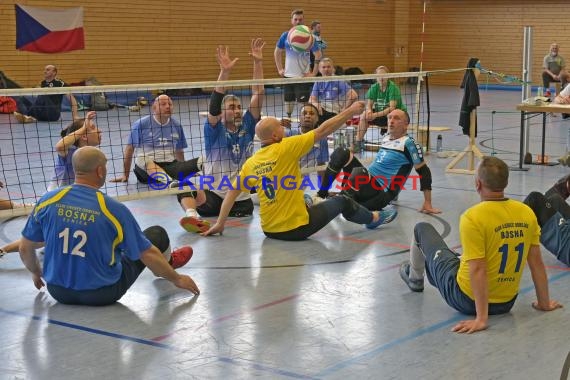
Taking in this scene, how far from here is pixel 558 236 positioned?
6.48 metres

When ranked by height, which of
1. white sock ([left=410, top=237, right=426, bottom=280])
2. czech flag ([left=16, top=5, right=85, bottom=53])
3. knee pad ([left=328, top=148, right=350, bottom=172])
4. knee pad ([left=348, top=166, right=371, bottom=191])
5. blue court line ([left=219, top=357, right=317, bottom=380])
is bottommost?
blue court line ([left=219, top=357, right=317, bottom=380])

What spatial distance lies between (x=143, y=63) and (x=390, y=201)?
1523cm

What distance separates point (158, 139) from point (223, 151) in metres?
1.45

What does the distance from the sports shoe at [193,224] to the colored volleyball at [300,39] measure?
8.66m

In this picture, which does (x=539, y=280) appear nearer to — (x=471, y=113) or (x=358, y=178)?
(x=358, y=178)

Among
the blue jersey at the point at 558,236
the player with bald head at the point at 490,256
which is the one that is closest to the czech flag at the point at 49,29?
the blue jersey at the point at 558,236

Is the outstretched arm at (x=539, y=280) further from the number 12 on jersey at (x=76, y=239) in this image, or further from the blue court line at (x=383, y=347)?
the number 12 on jersey at (x=76, y=239)

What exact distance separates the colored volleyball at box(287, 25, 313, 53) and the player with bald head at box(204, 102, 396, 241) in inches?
342

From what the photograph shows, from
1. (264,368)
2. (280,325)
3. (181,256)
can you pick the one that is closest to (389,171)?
(181,256)

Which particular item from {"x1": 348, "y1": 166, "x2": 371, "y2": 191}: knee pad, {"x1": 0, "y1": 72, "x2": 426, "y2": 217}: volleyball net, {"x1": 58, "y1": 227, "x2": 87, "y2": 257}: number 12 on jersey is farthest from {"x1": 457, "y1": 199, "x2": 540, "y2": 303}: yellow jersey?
{"x1": 0, "y1": 72, "x2": 426, "y2": 217}: volleyball net

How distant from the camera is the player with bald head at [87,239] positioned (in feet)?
17.1

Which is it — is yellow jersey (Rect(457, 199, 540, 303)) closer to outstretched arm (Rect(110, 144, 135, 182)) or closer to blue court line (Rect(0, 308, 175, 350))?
blue court line (Rect(0, 308, 175, 350))

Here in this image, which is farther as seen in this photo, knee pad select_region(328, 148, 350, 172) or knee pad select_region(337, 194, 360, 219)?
knee pad select_region(328, 148, 350, 172)

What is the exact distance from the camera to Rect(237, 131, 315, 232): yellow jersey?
7.17 metres
